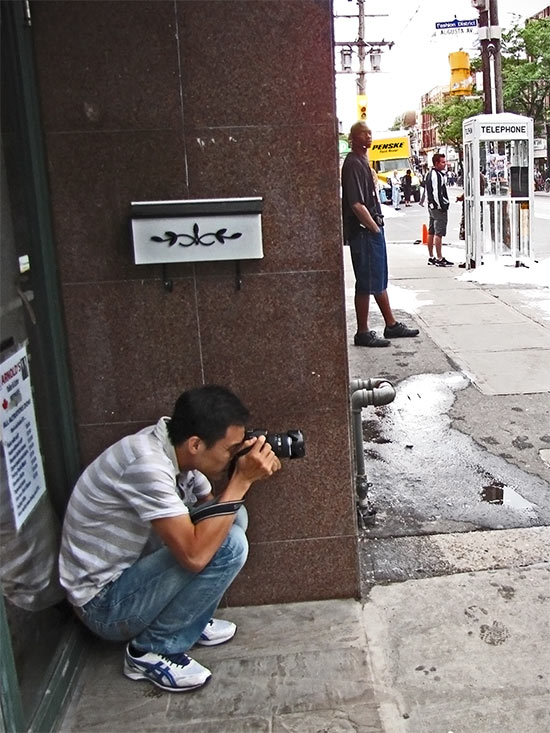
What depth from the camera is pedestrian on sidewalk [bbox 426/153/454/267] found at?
12.6 m

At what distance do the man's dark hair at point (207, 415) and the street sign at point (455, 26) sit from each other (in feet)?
40.4

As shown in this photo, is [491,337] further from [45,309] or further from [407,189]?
[407,189]

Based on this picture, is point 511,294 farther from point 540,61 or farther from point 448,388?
point 540,61

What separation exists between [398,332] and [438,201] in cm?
532

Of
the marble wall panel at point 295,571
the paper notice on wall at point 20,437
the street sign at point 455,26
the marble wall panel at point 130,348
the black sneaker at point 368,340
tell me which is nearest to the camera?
the paper notice on wall at point 20,437

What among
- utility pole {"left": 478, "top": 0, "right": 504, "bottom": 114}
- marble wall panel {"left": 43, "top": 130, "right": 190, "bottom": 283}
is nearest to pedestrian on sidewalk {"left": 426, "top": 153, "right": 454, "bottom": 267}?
utility pole {"left": 478, "top": 0, "right": 504, "bottom": 114}

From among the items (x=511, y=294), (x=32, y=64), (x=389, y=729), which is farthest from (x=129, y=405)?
(x=511, y=294)

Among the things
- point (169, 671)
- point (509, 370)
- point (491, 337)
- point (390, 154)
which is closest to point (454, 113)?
point (390, 154)

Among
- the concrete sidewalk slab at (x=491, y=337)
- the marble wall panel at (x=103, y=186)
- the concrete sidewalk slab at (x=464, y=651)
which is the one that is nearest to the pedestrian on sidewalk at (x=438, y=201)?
the concrete sidewalk slab at (x=491, y=337)

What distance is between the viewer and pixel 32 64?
111 inches

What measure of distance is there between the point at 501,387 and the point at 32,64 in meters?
4.43

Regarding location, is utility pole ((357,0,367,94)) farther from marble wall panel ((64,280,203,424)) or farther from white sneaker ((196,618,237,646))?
white sneaker ((196,618,237,646))

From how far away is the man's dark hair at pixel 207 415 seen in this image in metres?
2.61

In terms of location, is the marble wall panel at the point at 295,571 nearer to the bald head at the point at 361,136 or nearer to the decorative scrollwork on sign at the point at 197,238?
the decorative scrollwork on sign at the point at 197,238
